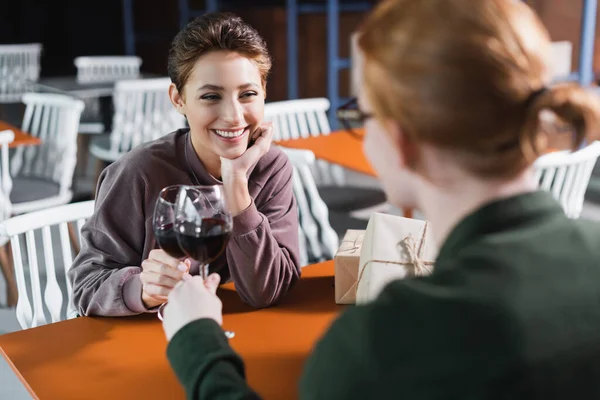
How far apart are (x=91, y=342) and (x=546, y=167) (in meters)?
1.70

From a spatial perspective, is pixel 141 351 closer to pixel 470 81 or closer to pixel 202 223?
pixel 202 223

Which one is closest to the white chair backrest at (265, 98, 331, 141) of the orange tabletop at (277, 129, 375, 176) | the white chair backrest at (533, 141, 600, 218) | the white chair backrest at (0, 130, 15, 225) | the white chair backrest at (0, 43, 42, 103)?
the orange tabletop at (277, 129, 375, 176)

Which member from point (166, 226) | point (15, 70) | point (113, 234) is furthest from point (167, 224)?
point (15, 70)

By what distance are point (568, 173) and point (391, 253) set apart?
1521 millimetres

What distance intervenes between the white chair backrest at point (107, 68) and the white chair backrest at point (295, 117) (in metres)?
2.16

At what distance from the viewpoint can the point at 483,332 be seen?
2.09ft

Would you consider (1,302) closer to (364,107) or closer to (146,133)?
(146,133)

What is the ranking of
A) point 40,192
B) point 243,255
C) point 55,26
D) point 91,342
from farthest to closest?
point 55,26 < point 40,192 < point 243,255 < point 91,342

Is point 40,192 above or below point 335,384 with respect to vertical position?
below

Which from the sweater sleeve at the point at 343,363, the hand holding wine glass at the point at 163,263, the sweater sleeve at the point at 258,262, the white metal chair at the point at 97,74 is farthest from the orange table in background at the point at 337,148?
the white metal chair at the point at 97,74

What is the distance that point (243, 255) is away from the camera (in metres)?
1.42

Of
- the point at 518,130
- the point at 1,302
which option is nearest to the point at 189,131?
the point at 518,130

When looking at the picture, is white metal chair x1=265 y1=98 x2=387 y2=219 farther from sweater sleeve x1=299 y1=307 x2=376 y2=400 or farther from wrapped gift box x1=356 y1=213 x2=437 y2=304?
sweater sleeve x1=299 y1=307 x2=376 y2=400

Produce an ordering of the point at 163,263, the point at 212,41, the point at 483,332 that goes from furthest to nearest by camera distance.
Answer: the point at 212,41 → the point at 163,263 → the point at 483,332
